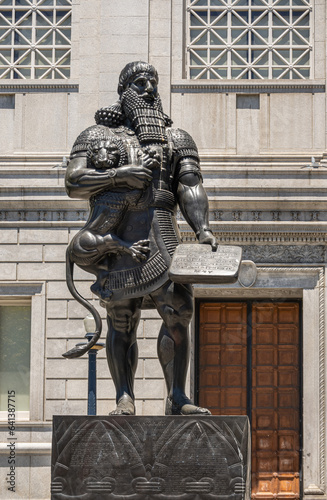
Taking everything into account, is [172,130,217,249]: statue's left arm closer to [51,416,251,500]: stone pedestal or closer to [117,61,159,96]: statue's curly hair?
[117,61,159,96]: statue's curly hair

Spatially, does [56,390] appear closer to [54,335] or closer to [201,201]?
[54,335]

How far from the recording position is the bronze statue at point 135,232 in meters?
10.2

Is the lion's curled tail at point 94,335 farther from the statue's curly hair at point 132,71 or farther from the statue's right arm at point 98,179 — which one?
the statue's curly hair at point 132,71

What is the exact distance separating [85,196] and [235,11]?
1322cm

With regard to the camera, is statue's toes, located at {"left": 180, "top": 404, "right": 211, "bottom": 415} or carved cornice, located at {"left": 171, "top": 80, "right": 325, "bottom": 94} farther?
carved cornice, located at {"left": 171, "top": 80, "right": 325, "bottom": 94}

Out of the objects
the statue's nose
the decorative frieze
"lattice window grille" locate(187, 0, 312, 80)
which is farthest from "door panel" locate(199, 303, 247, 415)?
the statue's nose

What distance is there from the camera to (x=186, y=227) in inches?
850

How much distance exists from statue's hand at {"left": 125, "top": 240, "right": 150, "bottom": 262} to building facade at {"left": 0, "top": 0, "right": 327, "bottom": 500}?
36.8 feet

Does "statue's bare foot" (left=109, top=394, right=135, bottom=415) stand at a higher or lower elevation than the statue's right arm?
lower

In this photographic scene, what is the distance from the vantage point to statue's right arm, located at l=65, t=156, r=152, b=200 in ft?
33.4

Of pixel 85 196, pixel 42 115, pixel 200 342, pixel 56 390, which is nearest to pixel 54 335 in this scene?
pixel 56 390

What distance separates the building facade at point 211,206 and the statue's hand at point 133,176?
11304 mm

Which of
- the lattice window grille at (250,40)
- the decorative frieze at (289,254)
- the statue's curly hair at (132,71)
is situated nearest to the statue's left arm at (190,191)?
the statue's curly hair at (132,71)

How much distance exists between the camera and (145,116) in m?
10.6
